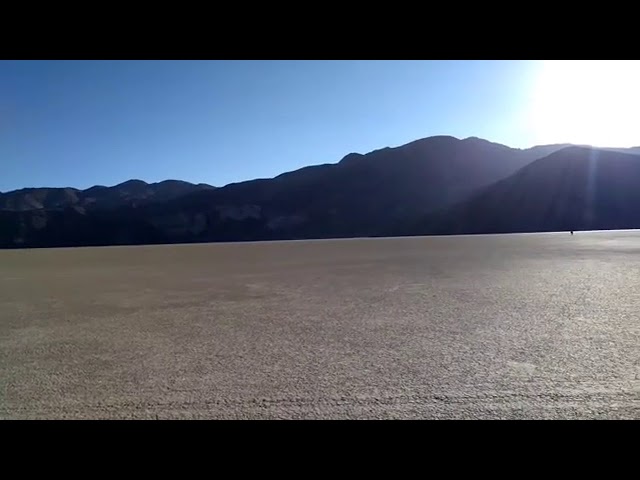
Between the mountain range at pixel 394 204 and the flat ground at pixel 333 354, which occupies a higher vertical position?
the mountain range at pixel 394 204

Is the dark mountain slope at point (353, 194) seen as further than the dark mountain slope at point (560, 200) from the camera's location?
Yes

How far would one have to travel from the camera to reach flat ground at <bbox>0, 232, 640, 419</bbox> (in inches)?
167

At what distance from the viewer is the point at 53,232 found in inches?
4264

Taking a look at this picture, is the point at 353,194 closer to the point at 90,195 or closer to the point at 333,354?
the point at 333,354

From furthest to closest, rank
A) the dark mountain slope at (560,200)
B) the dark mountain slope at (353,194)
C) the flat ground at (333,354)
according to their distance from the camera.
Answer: the dark mountain slope at (353,194)
the dark mountain slope at (560,200)
the flat ground at (333,354)

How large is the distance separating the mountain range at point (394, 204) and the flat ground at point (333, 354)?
322 ft

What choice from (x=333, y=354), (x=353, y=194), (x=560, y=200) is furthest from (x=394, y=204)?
(x=333, y=354)

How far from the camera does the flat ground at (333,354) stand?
13.9 ft

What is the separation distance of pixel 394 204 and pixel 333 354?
119 meters

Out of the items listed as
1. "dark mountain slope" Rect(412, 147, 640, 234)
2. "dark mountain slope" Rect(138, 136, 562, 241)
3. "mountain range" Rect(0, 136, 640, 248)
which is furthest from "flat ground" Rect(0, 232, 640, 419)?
"dark mountain slope" Rect(138, 136, 562, 241)

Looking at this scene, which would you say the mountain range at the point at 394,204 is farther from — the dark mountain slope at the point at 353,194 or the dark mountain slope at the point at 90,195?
the dark mountain slope at the point at 90,195

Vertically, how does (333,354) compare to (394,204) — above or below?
below

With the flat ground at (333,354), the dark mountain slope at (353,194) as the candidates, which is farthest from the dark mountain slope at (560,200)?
the flat ground at (333,354)

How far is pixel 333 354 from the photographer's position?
6117 mm
